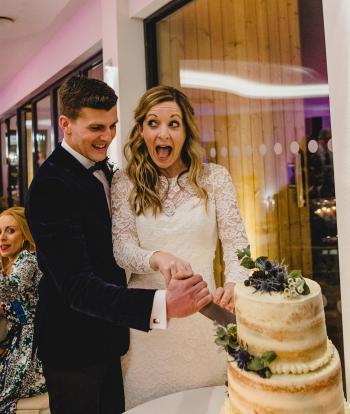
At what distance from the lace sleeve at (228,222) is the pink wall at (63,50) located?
8.55ft

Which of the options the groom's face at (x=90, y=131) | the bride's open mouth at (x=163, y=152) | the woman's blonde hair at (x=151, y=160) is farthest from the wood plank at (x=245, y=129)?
the groom's face at (x=90, y=131)

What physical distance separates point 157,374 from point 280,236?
111cm

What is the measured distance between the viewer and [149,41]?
343 centimetres

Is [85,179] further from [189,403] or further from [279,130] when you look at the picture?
[279,130]

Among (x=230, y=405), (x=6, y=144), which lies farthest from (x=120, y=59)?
(x=6, y=144)

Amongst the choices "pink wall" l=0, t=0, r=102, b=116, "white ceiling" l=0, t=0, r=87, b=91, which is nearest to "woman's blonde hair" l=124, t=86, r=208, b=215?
"pink wall" l=0, t=0, r=102, b=116

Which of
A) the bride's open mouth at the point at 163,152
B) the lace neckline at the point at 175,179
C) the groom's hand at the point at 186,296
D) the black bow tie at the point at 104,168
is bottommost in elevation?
the groom's hand at the point at 186,296

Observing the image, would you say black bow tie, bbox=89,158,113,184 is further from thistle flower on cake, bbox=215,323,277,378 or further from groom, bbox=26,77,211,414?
thistle flower on cake, bbox=215,323,277,378

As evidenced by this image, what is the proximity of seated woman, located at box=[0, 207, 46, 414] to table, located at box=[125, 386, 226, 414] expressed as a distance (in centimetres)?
135

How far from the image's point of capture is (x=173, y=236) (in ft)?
5.78

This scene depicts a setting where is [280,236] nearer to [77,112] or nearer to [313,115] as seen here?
[313,115]

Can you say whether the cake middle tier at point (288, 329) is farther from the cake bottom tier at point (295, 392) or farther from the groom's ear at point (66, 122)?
the groom's ear at point (66, 122)

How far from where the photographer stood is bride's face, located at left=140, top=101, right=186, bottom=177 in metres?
1.80

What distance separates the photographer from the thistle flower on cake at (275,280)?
1.02 m
